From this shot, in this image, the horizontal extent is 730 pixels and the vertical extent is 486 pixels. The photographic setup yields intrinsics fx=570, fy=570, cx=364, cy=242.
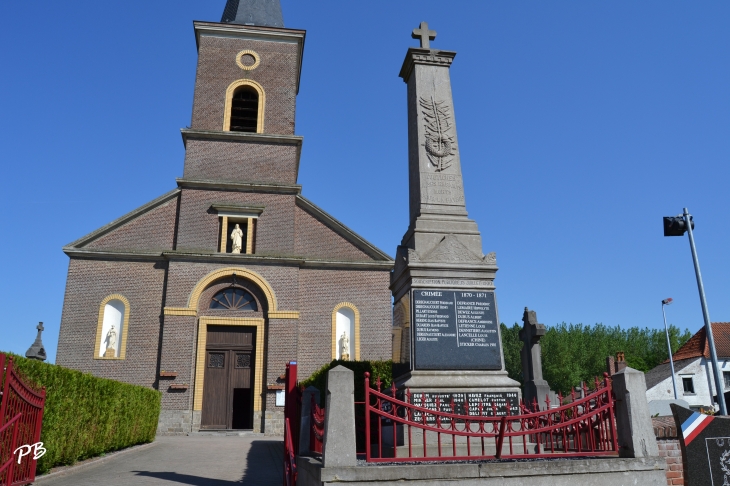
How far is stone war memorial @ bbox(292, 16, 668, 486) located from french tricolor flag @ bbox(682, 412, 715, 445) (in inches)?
17.9

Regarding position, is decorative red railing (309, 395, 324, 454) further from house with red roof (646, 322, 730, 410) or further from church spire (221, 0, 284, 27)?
house with red roof (646, 322, 730, 410)

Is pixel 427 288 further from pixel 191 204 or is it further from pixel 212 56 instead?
pixel 212 56

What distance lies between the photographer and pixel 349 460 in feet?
17.1

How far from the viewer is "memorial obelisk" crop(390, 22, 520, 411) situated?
7.70 metres

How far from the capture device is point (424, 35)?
10109 mm

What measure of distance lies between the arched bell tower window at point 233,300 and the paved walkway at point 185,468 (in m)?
7.30

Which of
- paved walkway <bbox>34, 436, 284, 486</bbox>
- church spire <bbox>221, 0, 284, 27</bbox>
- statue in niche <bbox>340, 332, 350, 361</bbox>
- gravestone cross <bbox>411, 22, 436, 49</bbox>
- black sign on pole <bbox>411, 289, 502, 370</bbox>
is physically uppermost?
church spire <bbox>221, 0, 284, 27</bbox>

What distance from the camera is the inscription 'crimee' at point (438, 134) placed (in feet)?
30.5

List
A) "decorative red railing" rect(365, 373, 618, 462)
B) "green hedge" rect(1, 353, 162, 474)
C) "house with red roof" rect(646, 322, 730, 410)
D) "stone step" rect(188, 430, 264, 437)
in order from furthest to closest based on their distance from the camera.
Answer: "house with red roof" rect(646, 322, 730, 410) → "stone step" rect(188, 430, 264, 437) → "green hedge" rect(1, 353, 162, 474) → "decorative red railing" rect(365, 373, 618, 462)

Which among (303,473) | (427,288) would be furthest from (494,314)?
(303,473)

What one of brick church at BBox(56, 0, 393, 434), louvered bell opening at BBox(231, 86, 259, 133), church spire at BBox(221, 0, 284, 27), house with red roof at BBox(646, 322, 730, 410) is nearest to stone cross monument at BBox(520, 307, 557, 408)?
brick church at BBox(56, 0, 393, 434)

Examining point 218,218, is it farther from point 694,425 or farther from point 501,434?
point 694,425

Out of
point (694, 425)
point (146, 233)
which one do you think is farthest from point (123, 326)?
point (694, 425)

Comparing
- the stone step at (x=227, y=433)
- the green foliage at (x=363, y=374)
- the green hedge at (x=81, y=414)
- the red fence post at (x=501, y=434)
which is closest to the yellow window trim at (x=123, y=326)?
the stone step at (x=227, y=433)
